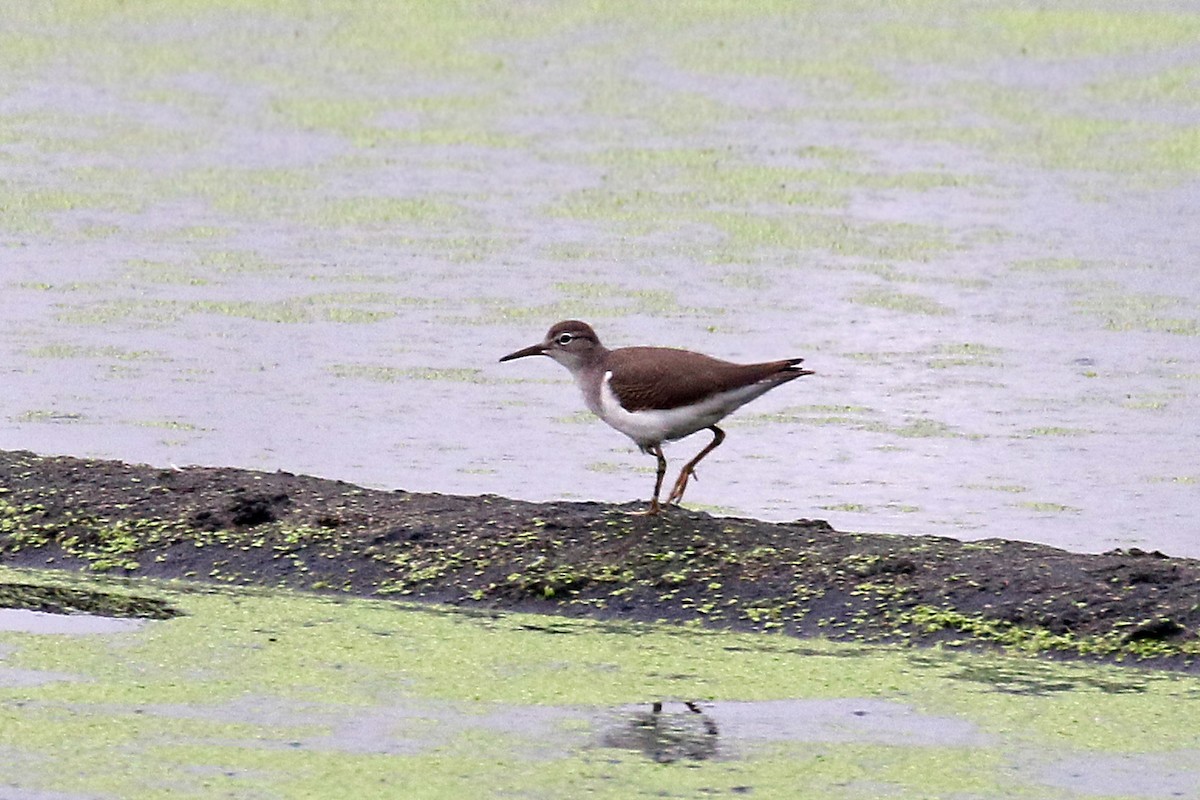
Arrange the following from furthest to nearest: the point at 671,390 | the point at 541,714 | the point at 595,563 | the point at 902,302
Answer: the point at 902,302 → the point at 671,390 → the point at 595,563 → the point at 541,714

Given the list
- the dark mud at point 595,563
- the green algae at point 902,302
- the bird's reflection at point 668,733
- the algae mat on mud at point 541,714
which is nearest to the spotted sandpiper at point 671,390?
the dark mud at point 595,563

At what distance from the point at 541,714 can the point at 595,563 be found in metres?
0.91

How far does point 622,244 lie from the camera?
10.5 m

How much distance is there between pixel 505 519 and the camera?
5586mm

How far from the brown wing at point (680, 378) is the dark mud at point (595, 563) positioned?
0.28 metres

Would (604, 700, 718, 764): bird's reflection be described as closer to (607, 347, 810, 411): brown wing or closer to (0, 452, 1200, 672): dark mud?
(0, 452, 1200, 672): dark mud

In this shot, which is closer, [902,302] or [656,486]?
[656,486]

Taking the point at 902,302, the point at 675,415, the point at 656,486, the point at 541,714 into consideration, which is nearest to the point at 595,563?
the point at 656,486

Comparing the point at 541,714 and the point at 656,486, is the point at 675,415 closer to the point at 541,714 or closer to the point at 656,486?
the point at 656,486

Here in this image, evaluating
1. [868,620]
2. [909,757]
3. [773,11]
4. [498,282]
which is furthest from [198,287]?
[773,11]

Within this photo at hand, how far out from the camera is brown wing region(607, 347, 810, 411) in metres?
5.51

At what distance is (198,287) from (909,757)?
608 cm

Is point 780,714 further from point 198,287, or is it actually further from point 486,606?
point 198,287

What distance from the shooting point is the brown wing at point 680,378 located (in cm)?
551
